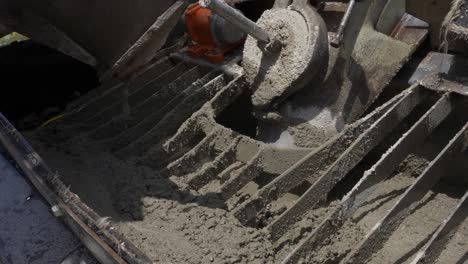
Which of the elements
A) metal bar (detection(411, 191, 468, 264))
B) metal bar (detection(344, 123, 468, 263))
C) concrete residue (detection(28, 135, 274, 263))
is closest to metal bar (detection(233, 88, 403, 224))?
concrete residue (detection(28, 135, 274, 263))

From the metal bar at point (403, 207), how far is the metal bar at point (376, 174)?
0.58 ft

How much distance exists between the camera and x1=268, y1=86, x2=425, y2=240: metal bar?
264 centimetres

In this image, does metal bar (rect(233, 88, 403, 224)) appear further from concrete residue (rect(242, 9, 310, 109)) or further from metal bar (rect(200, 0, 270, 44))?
metal bar (rect(200, 0, 270, 44))

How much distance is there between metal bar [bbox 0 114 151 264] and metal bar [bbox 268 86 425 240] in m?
0.89

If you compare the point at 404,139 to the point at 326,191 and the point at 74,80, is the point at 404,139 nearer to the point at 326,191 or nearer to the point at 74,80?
the point at 326,191

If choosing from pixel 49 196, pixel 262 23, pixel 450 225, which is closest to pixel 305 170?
pixel 450 225

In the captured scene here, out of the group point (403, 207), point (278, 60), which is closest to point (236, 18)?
point (278, 60)

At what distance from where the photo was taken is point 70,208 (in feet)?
6.98

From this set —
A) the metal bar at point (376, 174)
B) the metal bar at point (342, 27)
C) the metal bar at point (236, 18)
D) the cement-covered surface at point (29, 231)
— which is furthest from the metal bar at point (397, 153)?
the cement-covered surface at point (29, 231)

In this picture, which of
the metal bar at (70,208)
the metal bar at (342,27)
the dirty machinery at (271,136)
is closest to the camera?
the metal bar at (70,208)

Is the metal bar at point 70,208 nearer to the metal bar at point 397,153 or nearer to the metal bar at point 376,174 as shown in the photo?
the metal bar at point 376,174

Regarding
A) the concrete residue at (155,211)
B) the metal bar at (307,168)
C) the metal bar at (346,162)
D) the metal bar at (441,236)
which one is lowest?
the metal bar at (441,236)

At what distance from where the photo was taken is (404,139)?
2.87 meters

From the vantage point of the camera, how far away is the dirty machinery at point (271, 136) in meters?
2.51
